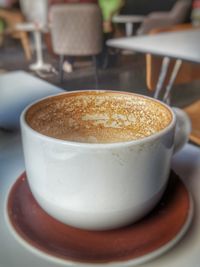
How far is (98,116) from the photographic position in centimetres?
22

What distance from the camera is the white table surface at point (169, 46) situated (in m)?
0.49

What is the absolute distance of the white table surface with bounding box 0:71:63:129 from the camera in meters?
0.32

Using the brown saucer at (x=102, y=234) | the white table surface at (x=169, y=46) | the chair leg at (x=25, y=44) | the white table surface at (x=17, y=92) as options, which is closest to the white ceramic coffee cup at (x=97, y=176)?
the brown saucer at (x=102, y=234)

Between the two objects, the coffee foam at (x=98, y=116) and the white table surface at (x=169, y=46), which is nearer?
the coffee foam at (x=98, y=116)

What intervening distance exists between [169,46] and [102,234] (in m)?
0.45

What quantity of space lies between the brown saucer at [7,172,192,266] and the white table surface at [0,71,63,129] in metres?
0.14

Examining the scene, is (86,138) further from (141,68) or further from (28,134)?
(141,68)

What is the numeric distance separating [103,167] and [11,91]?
28 cm

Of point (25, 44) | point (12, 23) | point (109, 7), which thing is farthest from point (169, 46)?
point (12, 23)

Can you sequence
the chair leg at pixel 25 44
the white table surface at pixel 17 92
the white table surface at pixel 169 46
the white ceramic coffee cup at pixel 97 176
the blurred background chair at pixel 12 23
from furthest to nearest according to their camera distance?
the blurred background chair at pixel 12 23 → the chair leg at pixel 25 44 → the white table surface at pixel 169 46 → the white table surface at pixel 17 92 → the white ceramic coffee cup at pixel 97 176

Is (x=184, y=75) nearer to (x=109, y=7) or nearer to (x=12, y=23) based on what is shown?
(x=109, y=7)

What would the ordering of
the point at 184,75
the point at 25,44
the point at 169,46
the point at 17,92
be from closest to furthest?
the point at 17,92 → the point at 169,46 → the point at 184,75 → the point at 25,44

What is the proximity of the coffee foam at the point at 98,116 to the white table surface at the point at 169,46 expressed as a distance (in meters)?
0.28

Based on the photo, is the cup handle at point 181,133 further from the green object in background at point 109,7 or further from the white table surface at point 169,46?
the green object in background at point 109,7
